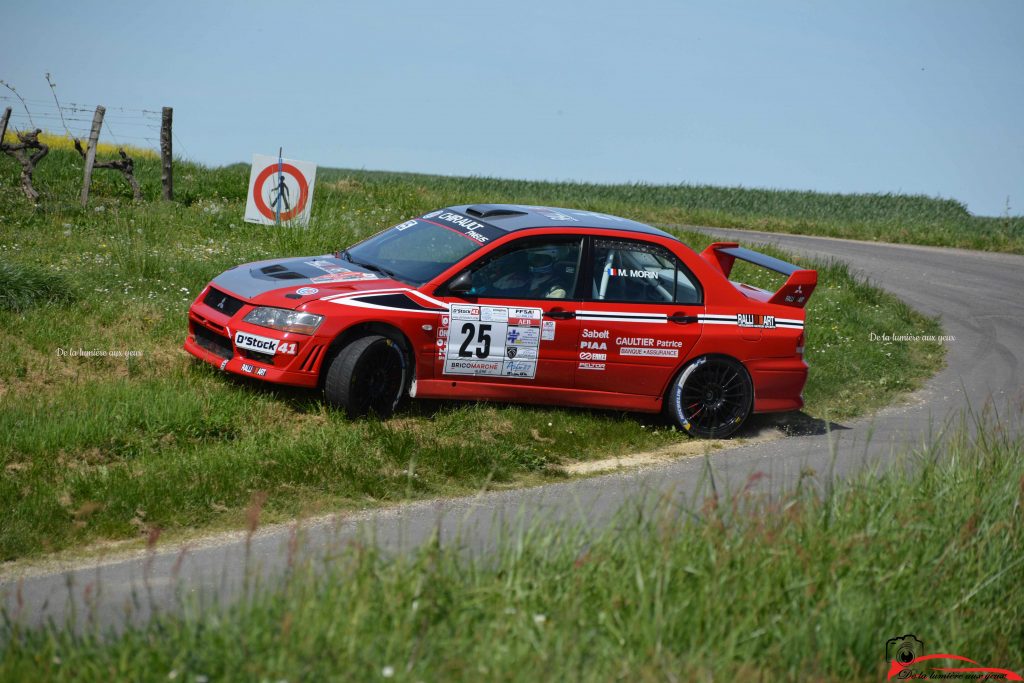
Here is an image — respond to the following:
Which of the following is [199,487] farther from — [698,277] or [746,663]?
[698,277]

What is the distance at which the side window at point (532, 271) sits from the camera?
922 cm

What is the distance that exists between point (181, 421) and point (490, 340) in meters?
2.50

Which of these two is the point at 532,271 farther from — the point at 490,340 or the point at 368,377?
the point at 368,377

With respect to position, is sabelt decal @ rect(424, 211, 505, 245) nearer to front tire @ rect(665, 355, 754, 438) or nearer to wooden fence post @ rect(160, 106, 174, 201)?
front tire @ rect(665, 355, 754, 438)

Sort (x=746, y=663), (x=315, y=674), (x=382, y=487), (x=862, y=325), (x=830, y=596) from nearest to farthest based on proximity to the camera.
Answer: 1. (x=315, y=674)
2. (x=746, y=663)
3. (x=830, y=596)
4. (x=382, y=487)
5. (x=862, y=325)

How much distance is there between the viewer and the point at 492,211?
10.1m

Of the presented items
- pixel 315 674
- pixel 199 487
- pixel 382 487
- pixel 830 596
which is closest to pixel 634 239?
pixel 382 487

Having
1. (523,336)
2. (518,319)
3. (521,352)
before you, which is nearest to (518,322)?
(518,319)

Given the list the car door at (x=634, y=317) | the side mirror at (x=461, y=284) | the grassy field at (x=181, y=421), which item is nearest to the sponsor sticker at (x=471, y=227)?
the side mirror at (x=461, y=284)

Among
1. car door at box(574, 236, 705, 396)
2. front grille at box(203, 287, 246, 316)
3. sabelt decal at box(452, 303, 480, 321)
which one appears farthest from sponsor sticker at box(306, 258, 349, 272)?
car door at box(574, 236, 705, 396)

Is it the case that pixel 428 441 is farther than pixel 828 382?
No

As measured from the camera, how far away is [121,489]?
22.4 ft

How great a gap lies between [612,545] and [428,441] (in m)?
3.35

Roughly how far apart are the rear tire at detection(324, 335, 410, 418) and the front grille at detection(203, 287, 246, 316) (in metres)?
0.97
